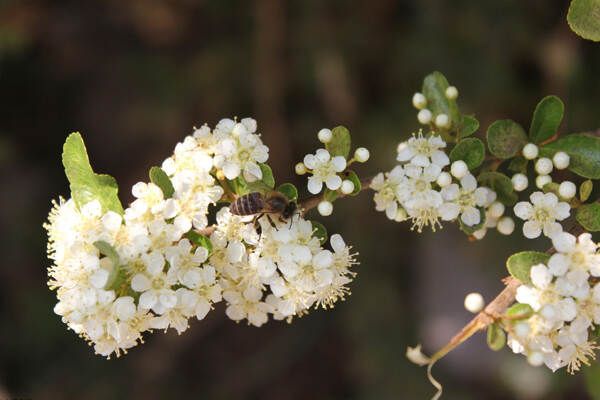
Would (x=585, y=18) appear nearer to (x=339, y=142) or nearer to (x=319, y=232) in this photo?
(x=339, y=142)

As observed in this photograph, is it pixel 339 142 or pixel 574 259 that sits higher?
pixel 339 142

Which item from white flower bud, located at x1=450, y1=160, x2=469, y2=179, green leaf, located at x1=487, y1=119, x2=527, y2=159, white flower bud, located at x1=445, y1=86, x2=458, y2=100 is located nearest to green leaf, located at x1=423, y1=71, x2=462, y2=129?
white flower bud, located at x1=445, y1=86, x2=458, y2=100

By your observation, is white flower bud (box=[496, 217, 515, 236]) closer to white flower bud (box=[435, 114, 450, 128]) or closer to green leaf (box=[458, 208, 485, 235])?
green leaf (box=[458, 208, 485, 235])

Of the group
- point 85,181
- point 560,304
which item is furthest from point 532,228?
point 85,181

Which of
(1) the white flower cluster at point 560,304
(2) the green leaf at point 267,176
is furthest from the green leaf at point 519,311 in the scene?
(2) the green leaf at point 267,176

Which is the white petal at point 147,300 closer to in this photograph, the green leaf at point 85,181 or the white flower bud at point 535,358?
the green leaf at point 85,181
